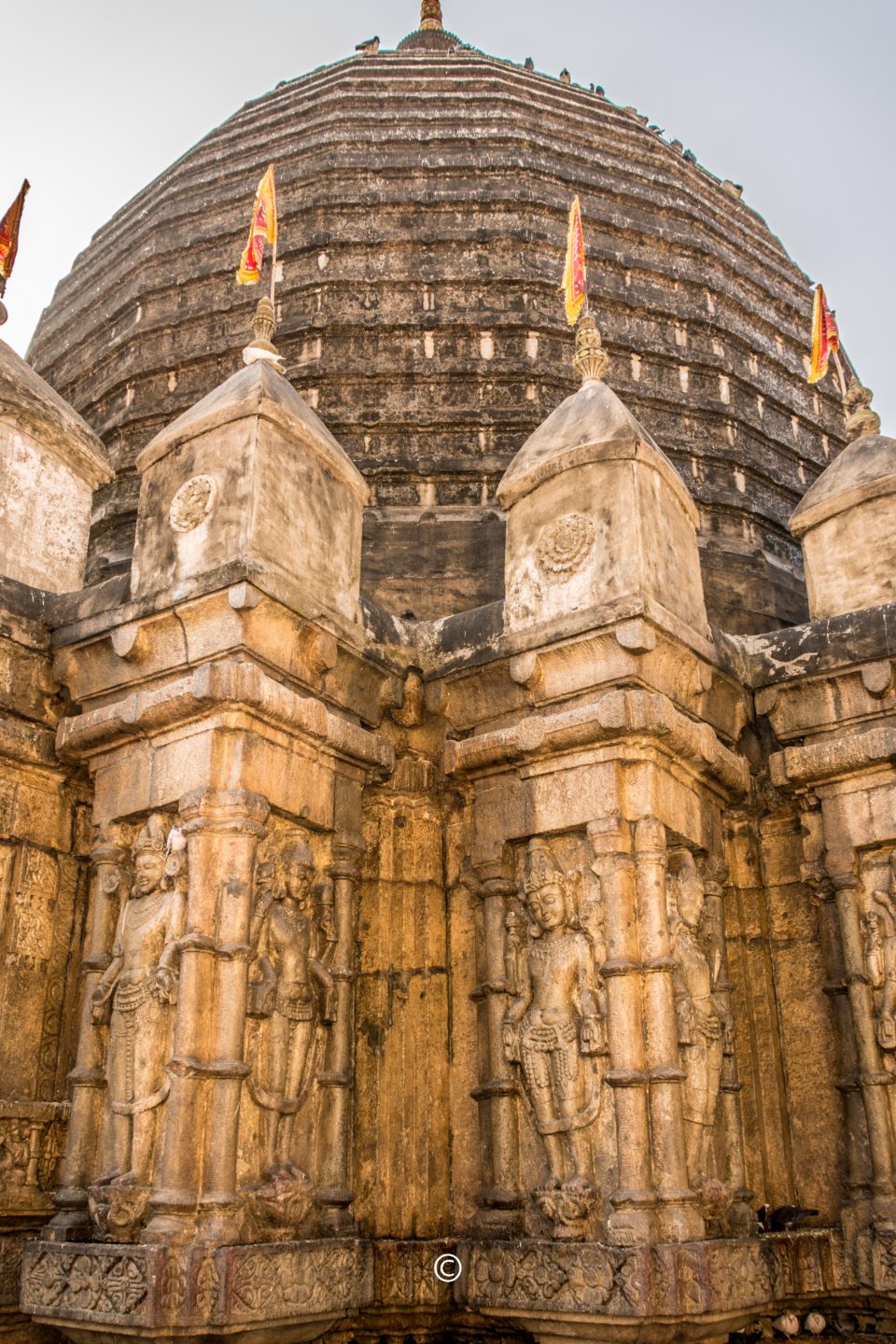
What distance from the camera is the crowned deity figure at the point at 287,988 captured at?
822 cm

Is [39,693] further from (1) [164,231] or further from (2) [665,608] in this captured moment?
(1) [164,231]

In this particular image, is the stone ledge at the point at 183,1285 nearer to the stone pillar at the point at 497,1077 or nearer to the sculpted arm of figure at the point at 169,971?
the stone pillar at the point at 497,1077

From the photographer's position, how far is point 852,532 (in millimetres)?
10977

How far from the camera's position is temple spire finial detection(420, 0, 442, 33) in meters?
26.3

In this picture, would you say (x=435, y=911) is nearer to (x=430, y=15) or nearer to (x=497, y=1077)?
(x=497, y=1077)

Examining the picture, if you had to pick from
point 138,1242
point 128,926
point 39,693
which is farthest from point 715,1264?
point 39,693

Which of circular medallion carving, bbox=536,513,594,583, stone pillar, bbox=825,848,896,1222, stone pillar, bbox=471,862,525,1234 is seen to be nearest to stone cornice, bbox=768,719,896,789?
stone pillar, bbox=825,848,896,1222

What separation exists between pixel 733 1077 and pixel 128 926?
4511 mm

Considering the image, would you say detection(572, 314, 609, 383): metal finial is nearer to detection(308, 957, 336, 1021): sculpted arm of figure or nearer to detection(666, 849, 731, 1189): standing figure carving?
detection(666, 849, 731, 1189): standing figure carving

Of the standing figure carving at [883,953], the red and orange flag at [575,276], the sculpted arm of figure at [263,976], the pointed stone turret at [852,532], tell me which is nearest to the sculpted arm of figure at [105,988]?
the sculpted arm of figure at [263,976]

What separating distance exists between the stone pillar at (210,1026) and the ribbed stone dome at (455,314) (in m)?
5.02

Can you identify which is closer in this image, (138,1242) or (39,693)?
(138,1242)

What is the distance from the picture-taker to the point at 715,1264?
7840 mm

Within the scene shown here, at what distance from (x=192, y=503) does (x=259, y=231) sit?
486cm
